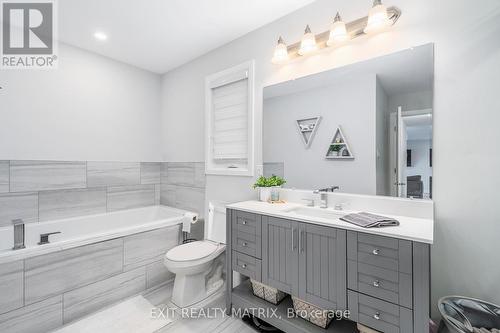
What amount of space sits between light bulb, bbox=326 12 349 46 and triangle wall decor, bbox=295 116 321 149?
0.58 m

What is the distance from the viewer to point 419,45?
142 centimetres

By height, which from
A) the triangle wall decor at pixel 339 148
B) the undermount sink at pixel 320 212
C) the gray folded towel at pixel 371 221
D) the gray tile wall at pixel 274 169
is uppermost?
the triangle wall decor at pixel 339 148

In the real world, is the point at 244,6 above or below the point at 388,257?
above

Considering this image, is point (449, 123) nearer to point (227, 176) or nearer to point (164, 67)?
point (227, 176)

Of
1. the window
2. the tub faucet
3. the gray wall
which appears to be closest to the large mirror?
the window

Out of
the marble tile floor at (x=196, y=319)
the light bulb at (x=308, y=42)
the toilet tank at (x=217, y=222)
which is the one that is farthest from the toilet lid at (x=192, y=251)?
the light bulb at (x=308, y=42)

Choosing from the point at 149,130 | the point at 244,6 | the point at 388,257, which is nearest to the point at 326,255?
the point at 388,257

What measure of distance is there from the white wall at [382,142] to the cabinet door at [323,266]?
58cm

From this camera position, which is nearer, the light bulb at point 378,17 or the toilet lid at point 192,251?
the light bulb at point 378,17

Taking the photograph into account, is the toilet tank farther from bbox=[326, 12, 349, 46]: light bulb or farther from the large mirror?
bbox=[326, 12, 349, 46]: light bulb

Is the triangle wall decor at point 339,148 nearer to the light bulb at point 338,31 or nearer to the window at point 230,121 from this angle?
the light bulb at point 338,31

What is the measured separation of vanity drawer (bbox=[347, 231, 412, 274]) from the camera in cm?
108

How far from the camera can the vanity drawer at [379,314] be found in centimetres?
108

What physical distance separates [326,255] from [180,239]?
187 cm
